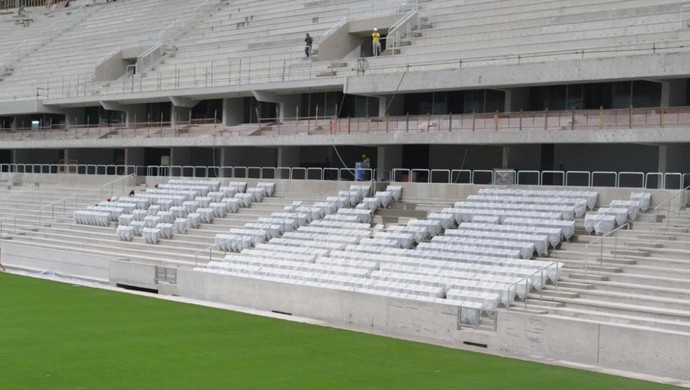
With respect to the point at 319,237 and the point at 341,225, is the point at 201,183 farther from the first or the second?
the point at 319,237

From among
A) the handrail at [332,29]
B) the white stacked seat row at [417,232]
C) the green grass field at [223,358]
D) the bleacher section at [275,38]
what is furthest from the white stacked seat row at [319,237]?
the handrail at [332,29]

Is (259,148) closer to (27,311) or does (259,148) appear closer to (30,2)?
(27,311)

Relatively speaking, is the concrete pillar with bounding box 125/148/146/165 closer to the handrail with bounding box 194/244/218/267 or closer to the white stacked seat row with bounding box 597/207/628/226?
the handrail with bounding box 194/244/218/267

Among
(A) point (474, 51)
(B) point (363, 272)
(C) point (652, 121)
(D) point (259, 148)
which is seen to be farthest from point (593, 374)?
(D) point (259, 148)

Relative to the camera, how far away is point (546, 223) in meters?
23.6

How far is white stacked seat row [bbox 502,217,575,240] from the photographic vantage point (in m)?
23.1

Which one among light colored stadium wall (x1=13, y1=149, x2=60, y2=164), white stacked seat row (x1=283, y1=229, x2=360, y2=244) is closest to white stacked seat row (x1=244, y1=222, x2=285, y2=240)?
white stacked seat row (x1=283, y1=229, x2=360, y2=244)

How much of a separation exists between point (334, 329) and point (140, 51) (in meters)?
31.8

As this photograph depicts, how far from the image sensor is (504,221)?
24828 mm

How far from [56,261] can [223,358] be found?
17736 millimetres

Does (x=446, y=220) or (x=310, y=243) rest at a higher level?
(x=446, y=220)

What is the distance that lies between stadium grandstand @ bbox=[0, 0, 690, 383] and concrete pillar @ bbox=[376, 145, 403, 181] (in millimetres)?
108

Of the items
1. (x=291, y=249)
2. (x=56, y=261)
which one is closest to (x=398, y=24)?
(x=291, y=249)

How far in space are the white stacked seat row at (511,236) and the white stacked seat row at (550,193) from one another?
2126mm
